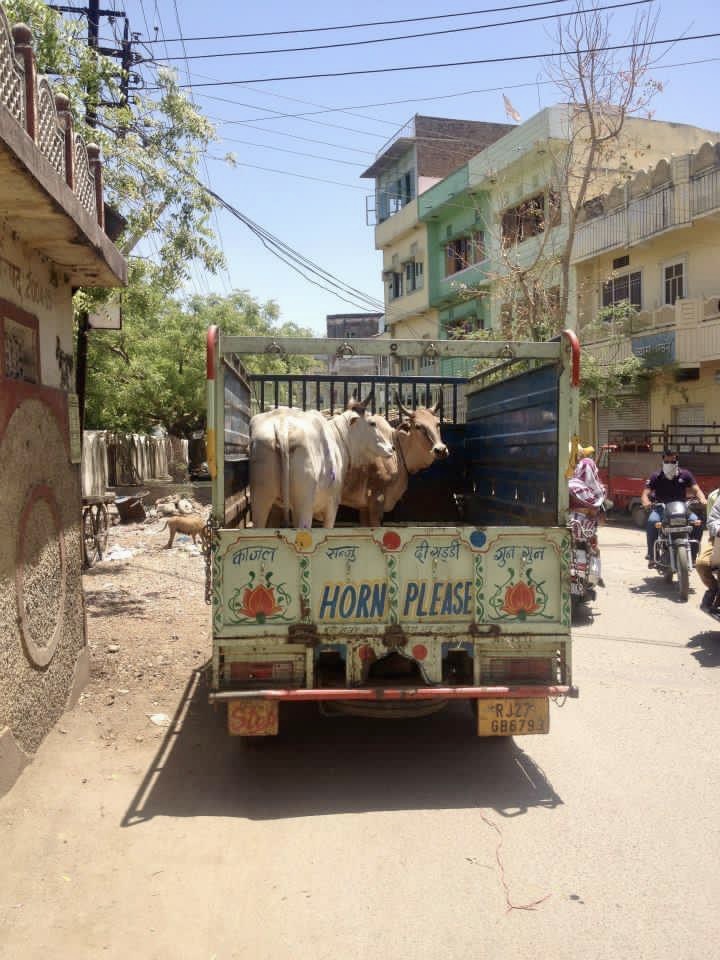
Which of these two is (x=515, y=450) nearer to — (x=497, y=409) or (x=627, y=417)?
(x=497, y=409)

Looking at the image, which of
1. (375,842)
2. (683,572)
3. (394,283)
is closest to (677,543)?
(683,572)

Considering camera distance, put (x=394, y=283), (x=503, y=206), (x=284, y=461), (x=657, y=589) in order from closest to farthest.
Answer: (x=284, y=461)
(x=657, y=589)
(x=503, y=206)
(x=394, y=283)

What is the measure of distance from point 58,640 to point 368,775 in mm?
2372

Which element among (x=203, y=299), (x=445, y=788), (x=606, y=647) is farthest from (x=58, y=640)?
(x=203, y=299)

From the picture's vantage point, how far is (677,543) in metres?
9.64

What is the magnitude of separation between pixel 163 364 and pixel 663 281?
563 inches

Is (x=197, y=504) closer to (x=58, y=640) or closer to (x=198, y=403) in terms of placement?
(x=198, y=403)

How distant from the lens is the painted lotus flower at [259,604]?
451cm

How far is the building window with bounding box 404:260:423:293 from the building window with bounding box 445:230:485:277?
213 cm

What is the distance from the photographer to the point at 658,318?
21.8 meters

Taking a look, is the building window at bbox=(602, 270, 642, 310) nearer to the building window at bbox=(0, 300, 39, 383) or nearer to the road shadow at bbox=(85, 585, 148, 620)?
the road shadow at bbox=(85, 585, 148, 620)

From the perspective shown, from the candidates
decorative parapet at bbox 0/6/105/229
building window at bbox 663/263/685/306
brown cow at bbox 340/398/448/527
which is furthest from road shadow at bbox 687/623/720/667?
building window at bbox 663/263/685/306

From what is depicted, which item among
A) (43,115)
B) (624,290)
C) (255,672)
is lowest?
(255,672)

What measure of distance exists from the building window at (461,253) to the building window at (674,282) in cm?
849
